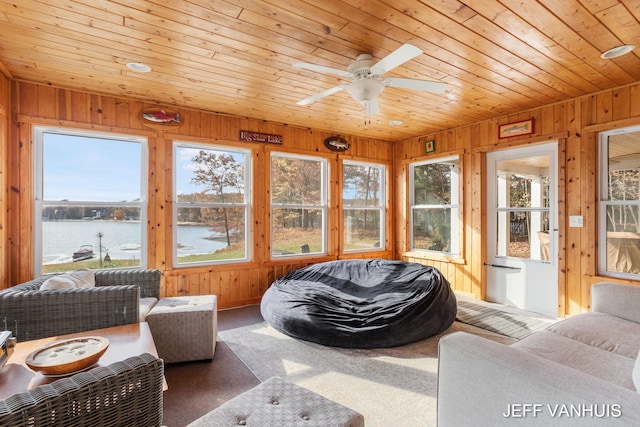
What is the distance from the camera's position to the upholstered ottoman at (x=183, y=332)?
265cm

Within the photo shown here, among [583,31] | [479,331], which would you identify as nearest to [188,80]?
[583,31]

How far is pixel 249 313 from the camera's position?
4.14 meters

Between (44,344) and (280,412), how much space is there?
1302 mm

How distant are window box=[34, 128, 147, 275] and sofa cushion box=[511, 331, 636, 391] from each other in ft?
13.1

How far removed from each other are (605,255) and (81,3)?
521 centimetres

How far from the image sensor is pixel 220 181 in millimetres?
4562

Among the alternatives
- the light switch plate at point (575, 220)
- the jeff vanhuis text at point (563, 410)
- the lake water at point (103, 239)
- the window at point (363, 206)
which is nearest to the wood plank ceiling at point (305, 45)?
the light switch plate at point (575, 220)

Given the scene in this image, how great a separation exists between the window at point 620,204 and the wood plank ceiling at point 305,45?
0.65 m

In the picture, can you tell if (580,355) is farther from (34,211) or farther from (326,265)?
(34,211)

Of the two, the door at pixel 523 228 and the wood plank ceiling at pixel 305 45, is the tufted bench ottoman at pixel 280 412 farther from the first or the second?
the door at pixel 523 228

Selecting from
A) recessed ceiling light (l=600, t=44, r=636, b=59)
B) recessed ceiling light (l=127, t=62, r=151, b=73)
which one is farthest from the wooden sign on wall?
recessed ceiling light (l=600, t=44, r=636, b=59)

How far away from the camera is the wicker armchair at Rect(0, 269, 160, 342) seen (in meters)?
2.13

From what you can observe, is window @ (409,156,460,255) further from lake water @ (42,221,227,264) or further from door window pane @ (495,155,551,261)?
lake water @ (42,221,227,264)

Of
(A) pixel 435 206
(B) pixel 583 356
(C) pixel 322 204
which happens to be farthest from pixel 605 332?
(C) pixel 322 204
